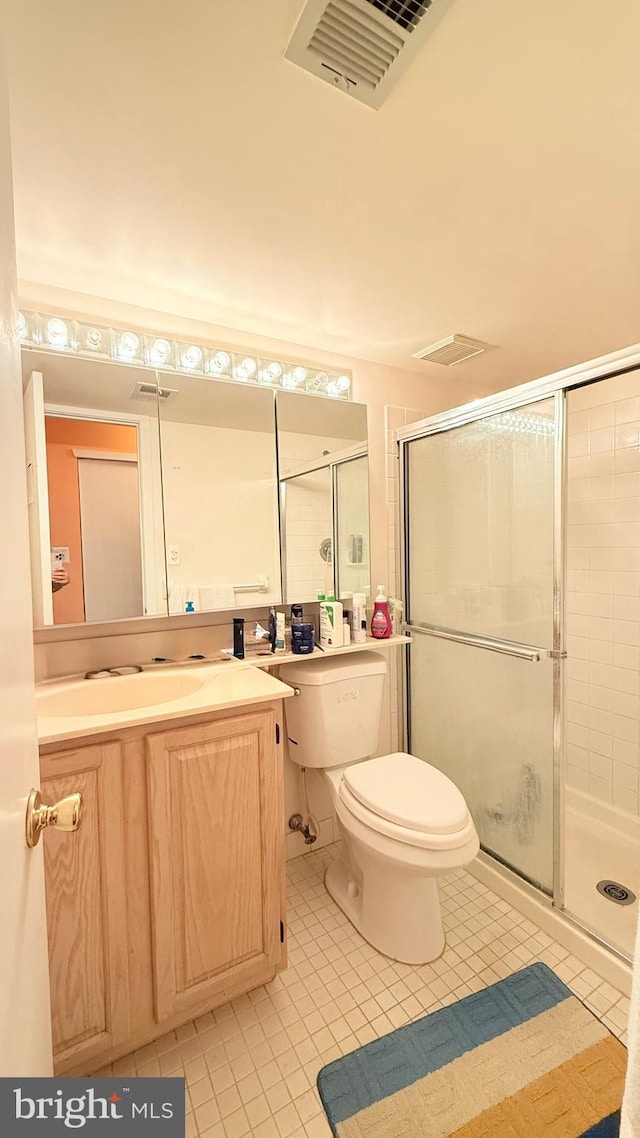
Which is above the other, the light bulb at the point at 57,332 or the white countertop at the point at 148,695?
the light bulb at the point at 57,332

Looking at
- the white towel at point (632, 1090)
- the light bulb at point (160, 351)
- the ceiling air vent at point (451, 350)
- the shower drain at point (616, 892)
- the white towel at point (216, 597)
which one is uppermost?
the ceiling air vent at point (451, 350)

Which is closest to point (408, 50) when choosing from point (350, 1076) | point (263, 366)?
point (263, 366)

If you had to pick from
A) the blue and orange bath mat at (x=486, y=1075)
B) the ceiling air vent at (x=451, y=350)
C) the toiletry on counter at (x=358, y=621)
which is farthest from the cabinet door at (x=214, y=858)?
the ceiling air vent at (x=451, y=350)

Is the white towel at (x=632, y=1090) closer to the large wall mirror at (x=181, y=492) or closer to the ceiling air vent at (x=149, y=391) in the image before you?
the large wall mirror at (x=181, y=492)

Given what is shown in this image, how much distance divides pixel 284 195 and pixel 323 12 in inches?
16.4

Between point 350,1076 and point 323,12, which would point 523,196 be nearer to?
point 323,12

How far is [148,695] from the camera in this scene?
1.54 meters

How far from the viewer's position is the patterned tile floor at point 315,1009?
3.75 ft

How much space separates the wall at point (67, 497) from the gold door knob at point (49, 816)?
93 cm

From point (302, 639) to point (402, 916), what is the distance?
960 mm

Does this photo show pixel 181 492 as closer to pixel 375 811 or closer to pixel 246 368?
pixel 246 368

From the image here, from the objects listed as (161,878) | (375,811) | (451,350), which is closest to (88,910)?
(161,878)

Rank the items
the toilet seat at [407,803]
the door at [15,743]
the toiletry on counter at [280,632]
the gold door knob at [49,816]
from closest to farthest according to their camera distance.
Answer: the door at [15,743], the gold door knob at [49,816], the toilet seat at [407,803], the toiletry on counter at [280,632]

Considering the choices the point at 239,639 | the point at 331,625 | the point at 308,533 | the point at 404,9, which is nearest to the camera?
the point at 404,9
